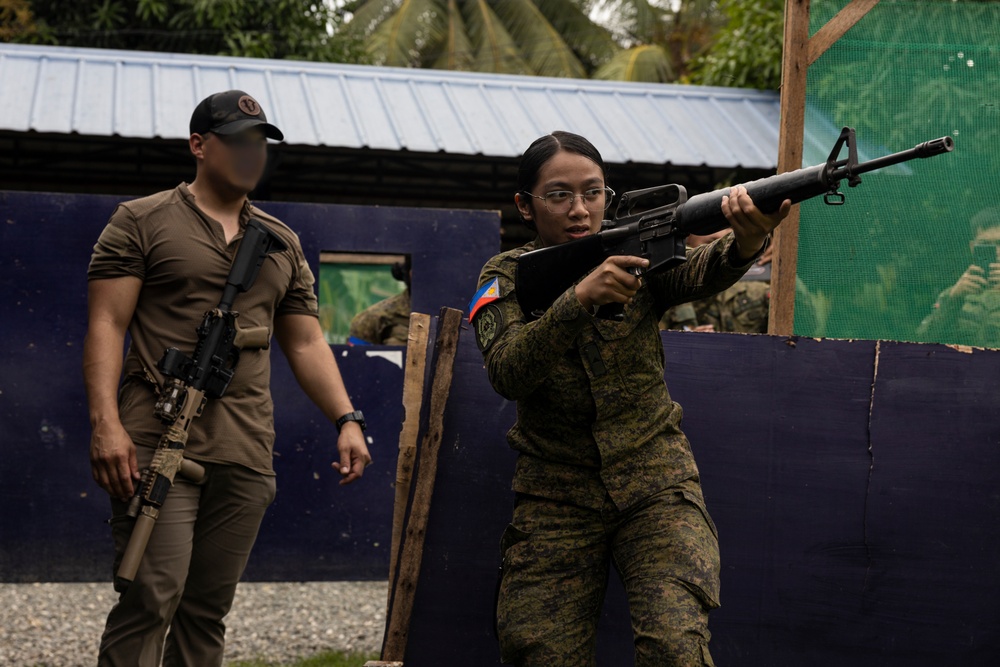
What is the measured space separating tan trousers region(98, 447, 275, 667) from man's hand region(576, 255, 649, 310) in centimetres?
130

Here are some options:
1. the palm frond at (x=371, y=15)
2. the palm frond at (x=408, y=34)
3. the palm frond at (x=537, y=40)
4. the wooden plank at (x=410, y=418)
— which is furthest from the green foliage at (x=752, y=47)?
the palm frond at (x=371, y=15)

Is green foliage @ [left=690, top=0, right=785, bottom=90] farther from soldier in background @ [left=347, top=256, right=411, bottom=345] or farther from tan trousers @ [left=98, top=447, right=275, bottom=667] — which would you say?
tan trousers @ [left=98, top=447, right=275, bottom=667]

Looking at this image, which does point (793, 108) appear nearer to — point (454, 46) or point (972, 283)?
point (972, 283)

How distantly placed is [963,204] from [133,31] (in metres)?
12.3

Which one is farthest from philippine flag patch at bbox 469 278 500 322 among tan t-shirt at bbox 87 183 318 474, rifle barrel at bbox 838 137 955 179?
rifle barrel at bbox 838 137 955 179

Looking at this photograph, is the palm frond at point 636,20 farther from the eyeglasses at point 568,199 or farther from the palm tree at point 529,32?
the eyeglasses at point 568,199

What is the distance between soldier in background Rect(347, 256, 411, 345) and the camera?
7.48 metres

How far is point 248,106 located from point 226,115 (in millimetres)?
91

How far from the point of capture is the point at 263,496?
3.56 m

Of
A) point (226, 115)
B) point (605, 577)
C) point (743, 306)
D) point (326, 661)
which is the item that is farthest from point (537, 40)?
point (605, 577)

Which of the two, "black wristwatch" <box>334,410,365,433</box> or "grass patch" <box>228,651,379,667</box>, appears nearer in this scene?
"black wristwatch" <box>334,410,365,433</box>

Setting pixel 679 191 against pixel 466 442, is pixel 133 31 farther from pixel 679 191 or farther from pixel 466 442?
pixel 679 191

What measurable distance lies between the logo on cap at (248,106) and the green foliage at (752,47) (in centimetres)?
723

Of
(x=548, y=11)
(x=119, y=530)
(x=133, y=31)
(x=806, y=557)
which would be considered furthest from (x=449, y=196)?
(x=548, y=11)
